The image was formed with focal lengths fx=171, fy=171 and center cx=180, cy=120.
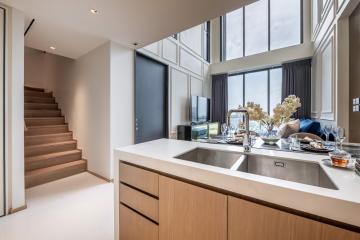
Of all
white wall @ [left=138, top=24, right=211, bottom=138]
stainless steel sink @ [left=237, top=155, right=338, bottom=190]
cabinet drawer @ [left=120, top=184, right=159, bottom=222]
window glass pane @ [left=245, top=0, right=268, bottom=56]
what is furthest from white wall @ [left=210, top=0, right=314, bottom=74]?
cabinet drawer @ [left=120, top=184, right=159, bottom=222]

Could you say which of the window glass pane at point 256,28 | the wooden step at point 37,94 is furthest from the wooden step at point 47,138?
the window glass pane at point 256,28

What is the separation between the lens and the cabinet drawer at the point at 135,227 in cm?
114

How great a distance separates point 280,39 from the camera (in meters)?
5.56

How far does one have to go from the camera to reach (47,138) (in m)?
3.48

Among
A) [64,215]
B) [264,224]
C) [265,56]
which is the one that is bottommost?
[64,215]

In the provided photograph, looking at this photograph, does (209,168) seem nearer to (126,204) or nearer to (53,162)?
(126,204)

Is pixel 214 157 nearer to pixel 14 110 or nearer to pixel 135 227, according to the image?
pixel 135 227

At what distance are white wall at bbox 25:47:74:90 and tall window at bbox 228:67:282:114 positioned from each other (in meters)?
5.48

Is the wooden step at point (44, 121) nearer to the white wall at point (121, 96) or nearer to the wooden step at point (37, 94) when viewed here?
the wooden step at point (37, 94)

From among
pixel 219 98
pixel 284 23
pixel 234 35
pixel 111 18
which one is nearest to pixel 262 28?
pixel 284 23

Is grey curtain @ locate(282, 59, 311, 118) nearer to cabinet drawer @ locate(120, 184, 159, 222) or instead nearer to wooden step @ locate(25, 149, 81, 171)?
cabinet drawer @ locate(120, 184, 159, 222)

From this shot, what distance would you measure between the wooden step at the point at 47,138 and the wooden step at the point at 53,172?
669mm

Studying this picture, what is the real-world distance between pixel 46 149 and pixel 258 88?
20.6 feet

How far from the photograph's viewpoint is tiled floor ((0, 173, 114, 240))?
1.66 m
